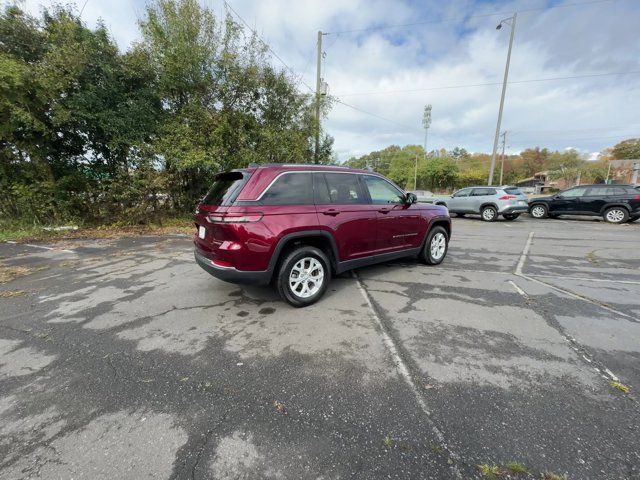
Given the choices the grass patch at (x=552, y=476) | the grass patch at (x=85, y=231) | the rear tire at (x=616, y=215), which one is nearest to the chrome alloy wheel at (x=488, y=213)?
the rear tire at (x=616, y=215)

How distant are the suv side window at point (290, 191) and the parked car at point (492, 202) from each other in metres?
10.2

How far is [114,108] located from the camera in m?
9.02

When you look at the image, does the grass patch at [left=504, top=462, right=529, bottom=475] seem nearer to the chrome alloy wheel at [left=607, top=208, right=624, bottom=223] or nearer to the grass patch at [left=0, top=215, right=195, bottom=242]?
the grass patch at [left=0, top=215, right=195, bottom=242]

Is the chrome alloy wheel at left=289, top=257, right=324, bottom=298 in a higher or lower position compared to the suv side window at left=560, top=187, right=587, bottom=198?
lower

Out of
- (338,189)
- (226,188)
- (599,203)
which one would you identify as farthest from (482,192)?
(226,188)

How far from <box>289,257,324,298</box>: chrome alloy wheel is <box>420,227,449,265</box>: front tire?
8.48 feet

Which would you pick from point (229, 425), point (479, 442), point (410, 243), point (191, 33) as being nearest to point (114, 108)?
point (191, 33)

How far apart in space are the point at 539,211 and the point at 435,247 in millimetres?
12228

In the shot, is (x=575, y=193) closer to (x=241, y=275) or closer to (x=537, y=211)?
(x=537, y=211)

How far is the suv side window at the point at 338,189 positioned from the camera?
13.0 feet

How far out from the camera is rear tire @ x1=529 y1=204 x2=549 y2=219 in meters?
14.2

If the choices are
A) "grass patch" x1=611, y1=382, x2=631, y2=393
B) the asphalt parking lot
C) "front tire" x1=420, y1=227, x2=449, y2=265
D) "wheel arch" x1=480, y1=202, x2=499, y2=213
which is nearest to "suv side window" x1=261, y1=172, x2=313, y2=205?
the asphalt parking lot

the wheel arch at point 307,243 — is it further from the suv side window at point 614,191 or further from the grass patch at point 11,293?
the suv side window at point 614,191

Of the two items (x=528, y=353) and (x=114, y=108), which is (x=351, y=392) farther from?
(x=114, y=108)
